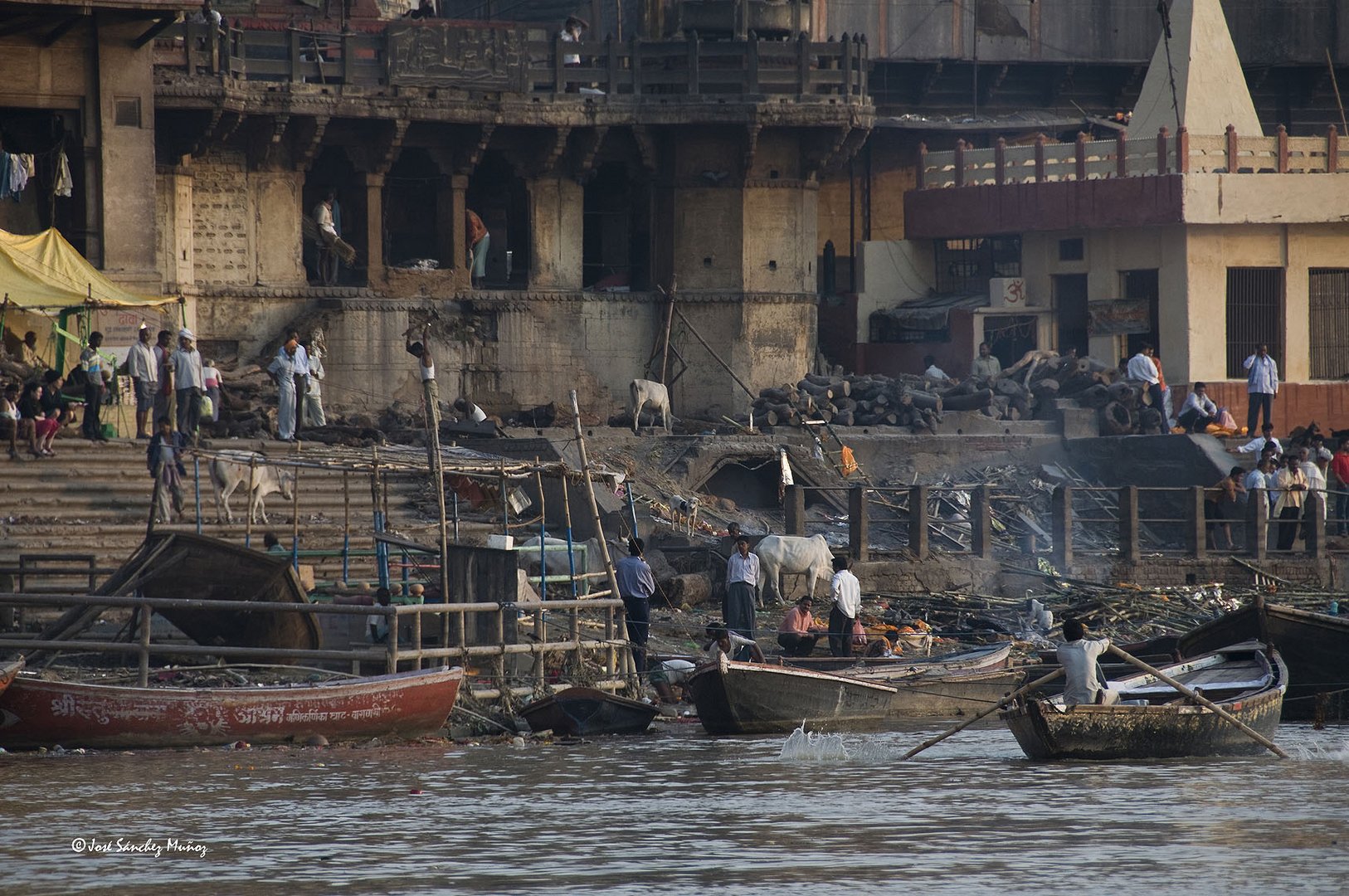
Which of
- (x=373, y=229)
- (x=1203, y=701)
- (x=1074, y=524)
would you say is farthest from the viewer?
(x=373, y=229)

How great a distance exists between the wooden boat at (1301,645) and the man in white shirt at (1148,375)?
40.2 ft

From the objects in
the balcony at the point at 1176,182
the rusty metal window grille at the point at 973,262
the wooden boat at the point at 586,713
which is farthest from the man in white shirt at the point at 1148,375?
the wooden boat at the point at 586,713

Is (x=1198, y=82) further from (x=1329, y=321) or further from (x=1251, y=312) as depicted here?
(x=1329, y=321)

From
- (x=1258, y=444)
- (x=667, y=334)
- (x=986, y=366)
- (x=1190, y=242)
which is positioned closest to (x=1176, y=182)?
(x=1190, y=242)

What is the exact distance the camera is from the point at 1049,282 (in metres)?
37.6

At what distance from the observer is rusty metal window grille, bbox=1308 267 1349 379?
36.2 meters

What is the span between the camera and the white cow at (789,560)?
25859 mm

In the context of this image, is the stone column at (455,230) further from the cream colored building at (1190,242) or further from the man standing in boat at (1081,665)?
the man standing in boat at (1081,665)

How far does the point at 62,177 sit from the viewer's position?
29.9 meters

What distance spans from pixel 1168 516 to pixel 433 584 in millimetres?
13753

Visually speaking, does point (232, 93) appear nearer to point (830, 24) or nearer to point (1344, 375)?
point (830, 24)

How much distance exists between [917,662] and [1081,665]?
3.45 metres

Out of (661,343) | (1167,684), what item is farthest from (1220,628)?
(661,343)

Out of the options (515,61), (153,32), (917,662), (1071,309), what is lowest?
(917,662)
